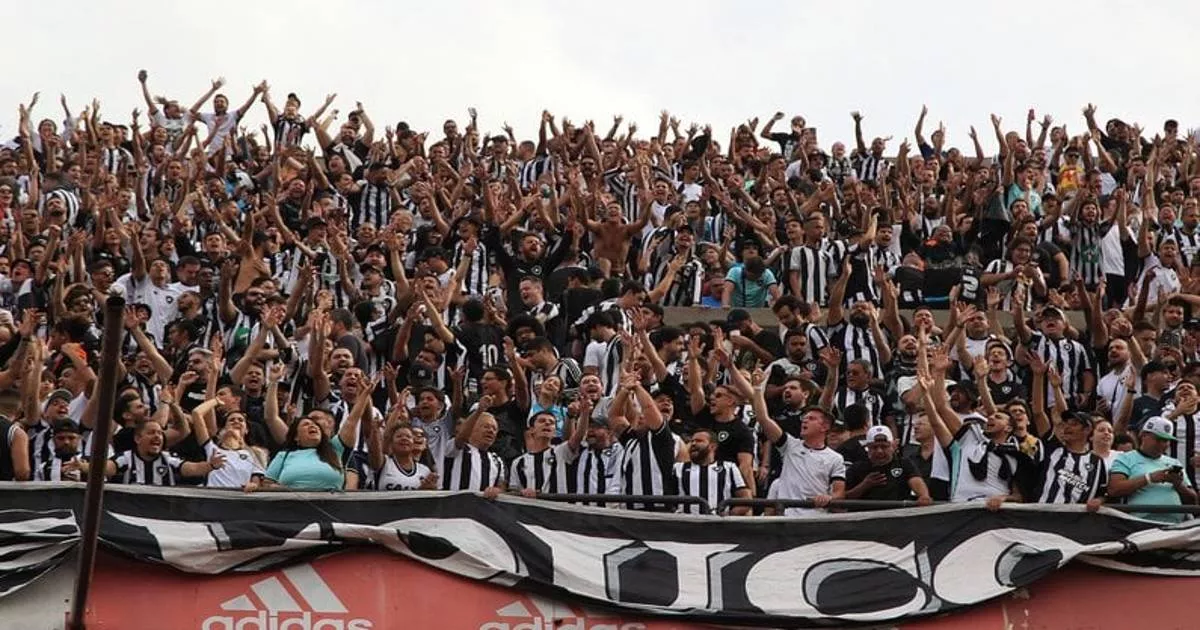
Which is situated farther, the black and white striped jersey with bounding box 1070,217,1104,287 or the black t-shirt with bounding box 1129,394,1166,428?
the black and white striped jersey with bounding box 1070,217,1104,287

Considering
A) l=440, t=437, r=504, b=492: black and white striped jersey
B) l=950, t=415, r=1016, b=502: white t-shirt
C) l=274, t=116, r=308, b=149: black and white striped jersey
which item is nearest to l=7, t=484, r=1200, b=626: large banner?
l=950, t=415, r=1016, b=502: white t-shirt

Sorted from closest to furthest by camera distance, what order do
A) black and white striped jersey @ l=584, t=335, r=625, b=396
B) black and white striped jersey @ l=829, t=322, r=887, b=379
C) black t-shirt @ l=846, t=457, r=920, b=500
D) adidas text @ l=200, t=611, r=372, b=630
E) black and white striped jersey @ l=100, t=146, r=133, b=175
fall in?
adidas text @ l=200, t=611, r=372, b=630 < black t-shirt @ l=846, t=457, r=920, b=500 < black and white striped jersey @ l=584, t=335, r=625, b=396 < black and white striped jersey @ l=829, t=322, r=887, b=379 < black and white striped jersey @ l=100, t=146, r=133, b=175

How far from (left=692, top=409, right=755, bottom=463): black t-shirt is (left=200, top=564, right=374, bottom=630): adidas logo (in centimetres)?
325

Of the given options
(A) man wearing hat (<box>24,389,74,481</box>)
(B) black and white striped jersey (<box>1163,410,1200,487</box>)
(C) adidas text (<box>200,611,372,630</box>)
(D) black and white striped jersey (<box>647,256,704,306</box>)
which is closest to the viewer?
(C) adidas text (<box>200,611,372,630</box>)

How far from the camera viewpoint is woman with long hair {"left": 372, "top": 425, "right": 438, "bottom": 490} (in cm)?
1662

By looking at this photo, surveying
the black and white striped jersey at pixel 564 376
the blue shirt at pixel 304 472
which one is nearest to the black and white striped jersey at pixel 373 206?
the black and white striped jersey at pixel 564 376

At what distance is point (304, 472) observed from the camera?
1622 centimetres

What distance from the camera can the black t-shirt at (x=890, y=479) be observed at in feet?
54.6

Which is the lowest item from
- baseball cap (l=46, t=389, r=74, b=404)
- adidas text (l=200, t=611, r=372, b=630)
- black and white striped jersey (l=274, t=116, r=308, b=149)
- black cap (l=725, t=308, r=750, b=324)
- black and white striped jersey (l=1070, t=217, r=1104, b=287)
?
adidas text (l=200, t=611, r=372, b=630)

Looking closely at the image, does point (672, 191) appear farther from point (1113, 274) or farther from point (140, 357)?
point (140, 357)

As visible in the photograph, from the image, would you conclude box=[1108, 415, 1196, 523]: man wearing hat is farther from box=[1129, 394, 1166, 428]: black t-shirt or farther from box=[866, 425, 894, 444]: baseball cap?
box=[1129, 394, 1166, 428]: black t-shirt

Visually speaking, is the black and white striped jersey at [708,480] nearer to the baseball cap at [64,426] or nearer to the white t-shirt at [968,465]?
the white t-shirt at [968,465]

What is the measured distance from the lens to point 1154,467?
16.1m

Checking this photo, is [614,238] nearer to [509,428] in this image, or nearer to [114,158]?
[509,428]
